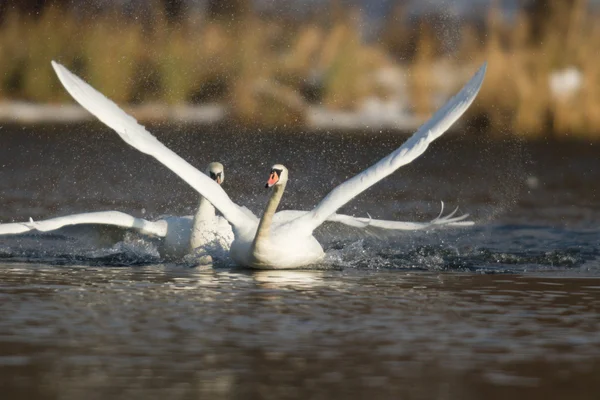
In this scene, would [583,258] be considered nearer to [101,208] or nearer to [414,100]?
[101,208]

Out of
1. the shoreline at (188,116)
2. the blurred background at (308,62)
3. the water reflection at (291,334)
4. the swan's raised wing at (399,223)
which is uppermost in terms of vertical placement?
the blurred background at (308,62)

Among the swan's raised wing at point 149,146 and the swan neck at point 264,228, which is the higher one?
the swan's raised wing at point 149,146

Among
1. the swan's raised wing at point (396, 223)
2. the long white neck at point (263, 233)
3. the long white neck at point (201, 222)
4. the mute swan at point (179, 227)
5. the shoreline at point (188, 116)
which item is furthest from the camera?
the shoreline at point (188, 116)

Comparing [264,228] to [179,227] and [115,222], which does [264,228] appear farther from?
[115,222]

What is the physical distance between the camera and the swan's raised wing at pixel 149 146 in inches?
595

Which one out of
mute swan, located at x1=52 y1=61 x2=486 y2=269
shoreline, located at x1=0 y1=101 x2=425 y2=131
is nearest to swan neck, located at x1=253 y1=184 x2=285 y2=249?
mute swan, located at x1=52 y1=61 x2=486 y2=269

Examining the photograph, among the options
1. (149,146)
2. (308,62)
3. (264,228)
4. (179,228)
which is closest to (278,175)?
(264,228)

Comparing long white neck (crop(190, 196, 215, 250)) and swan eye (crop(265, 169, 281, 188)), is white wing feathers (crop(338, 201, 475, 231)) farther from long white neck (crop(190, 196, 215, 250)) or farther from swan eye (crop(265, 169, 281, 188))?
swan eye (crop(265, 169, 281, 188))

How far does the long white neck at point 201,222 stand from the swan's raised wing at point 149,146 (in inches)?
25.1

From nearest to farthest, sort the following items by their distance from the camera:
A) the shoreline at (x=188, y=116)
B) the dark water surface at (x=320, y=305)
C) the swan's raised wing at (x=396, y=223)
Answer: the dark water surface at (x=320, y=305)
the swan's raised wing at (x=396, y=223)
the shoreline at (x=188, y=116)

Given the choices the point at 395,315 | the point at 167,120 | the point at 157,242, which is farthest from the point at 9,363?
the point at 167,120

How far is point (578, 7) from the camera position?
108 ft

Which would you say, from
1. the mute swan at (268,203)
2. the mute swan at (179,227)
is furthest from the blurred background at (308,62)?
the mute swan at (268,203)

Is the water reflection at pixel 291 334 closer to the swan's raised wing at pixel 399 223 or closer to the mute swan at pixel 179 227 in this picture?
the mute swan at pixel 179 227
